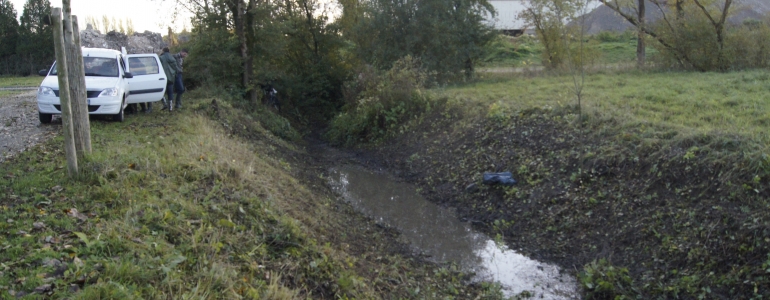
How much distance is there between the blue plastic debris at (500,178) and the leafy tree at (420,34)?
1122cm

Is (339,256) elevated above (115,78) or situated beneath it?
situated beneath

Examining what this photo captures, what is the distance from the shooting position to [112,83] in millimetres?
12844

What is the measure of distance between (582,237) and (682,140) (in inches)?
95.5

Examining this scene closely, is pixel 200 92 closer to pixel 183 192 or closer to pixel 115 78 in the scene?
pixel 115 78

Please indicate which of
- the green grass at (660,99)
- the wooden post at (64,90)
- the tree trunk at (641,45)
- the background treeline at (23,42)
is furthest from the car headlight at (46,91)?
the background treeline at (23,42)

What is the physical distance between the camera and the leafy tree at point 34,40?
3494cm

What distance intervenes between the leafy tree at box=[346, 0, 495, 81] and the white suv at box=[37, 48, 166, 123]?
366 inches

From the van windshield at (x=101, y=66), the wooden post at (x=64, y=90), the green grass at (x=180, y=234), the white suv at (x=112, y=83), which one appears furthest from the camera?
the van windshield at (x=101, y=66)

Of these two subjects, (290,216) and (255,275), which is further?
(290,216)

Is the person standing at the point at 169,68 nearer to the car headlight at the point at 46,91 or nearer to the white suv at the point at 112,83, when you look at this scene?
the white suv at the point at 112,83

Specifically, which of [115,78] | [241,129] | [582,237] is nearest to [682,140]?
[582,237]

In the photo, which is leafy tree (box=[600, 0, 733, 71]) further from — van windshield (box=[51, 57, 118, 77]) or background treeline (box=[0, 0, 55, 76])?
background treeline (box=[0, 0, 55, 76])

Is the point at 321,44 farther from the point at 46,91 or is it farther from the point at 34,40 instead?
the point at 34,40

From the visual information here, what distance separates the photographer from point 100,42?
3120 centimetres
